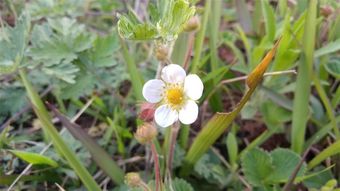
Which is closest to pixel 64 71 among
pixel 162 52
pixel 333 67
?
pixel 162 52

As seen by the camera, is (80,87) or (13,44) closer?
(13,44)

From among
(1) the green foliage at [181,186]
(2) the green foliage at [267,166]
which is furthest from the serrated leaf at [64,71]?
(2) the green foliage at [267,166]

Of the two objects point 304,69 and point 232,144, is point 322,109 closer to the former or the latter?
point 304,69

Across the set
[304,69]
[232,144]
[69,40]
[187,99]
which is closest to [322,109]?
[304,69]

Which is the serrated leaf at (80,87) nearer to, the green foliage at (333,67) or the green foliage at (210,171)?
the green foliage at (210,171)

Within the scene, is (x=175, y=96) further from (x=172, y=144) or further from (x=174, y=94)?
(x=172, y=144)
